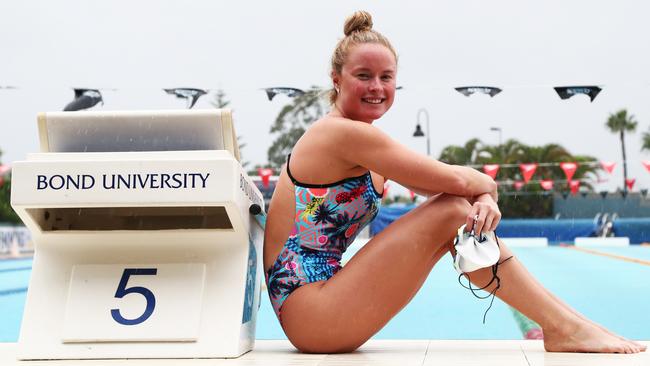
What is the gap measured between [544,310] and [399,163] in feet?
2.22

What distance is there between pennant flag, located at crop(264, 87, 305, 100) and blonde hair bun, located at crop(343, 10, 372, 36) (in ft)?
16.3

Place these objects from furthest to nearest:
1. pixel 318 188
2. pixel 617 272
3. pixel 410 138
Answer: pixel 410 138, pixel 617 272, pixel 318 188

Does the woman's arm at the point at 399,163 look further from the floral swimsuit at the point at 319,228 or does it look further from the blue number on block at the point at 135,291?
the blue number on block at the point at 135,291

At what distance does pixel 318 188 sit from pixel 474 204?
1.70 feet

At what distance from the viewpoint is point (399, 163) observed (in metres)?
2.46

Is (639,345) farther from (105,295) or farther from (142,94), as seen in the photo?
(142,94)

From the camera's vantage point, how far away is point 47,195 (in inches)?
94.2

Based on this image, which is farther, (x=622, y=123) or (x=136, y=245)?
(x=622, y=123)

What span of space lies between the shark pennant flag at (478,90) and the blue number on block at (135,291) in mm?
5582

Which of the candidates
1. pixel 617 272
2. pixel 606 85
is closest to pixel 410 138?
pixel 617 272

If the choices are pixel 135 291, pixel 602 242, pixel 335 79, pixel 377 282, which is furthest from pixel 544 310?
pixel 602 242

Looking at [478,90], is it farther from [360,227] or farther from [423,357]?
[423,357]

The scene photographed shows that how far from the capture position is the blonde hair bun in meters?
2.73

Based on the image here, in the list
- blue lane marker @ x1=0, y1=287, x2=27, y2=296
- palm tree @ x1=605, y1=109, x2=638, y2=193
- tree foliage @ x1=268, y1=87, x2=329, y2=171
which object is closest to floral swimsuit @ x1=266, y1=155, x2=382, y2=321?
blue lane marker @ x1=0, y1=287, x2=27, y2=296
